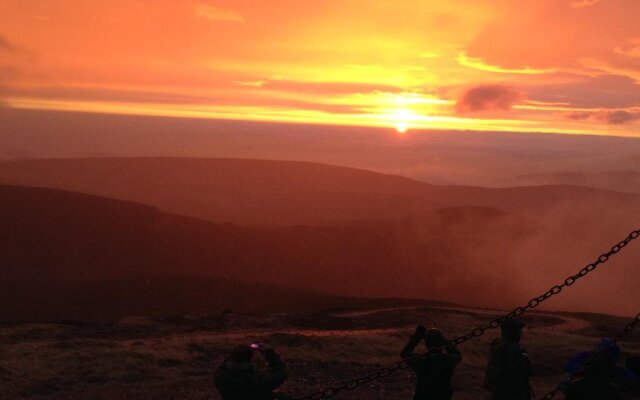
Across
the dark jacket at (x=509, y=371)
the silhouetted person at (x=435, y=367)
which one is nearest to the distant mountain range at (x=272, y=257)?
the dark jacket at (x=509, y=371)

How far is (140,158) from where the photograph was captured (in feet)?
279

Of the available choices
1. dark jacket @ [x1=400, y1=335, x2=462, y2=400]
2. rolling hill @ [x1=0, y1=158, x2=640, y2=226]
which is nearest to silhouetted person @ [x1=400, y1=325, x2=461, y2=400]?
dark jacket @ [x1=400, y1=335, x2=462, y2=400]

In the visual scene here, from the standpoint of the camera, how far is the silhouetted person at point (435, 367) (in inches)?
257

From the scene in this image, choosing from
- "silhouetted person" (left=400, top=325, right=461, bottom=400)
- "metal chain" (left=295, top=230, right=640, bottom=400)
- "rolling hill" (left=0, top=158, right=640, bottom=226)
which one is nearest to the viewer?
"metal chain" (left=295, top=230, right=640, bottom=400)

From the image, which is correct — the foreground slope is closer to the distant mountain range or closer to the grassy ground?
the distant mountain range

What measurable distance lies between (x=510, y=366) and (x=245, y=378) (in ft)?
10.8

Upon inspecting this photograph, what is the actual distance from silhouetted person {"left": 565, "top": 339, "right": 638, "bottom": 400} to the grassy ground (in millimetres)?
5995

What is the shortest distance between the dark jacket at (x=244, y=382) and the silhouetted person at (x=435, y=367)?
1.80 metres

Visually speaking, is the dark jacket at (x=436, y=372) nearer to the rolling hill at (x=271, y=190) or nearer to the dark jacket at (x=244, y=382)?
the dark jacket at (x=244, y=382)

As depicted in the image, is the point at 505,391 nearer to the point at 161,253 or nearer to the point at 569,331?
the point at 569,331

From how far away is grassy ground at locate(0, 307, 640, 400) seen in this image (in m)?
11.1

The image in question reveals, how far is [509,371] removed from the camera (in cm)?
688

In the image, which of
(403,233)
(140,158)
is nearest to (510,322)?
(403,233)

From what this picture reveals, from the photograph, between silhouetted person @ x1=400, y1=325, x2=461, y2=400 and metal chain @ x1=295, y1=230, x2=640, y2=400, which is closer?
metal chain @ x1=295, y1=230, x2=640, y2=400
